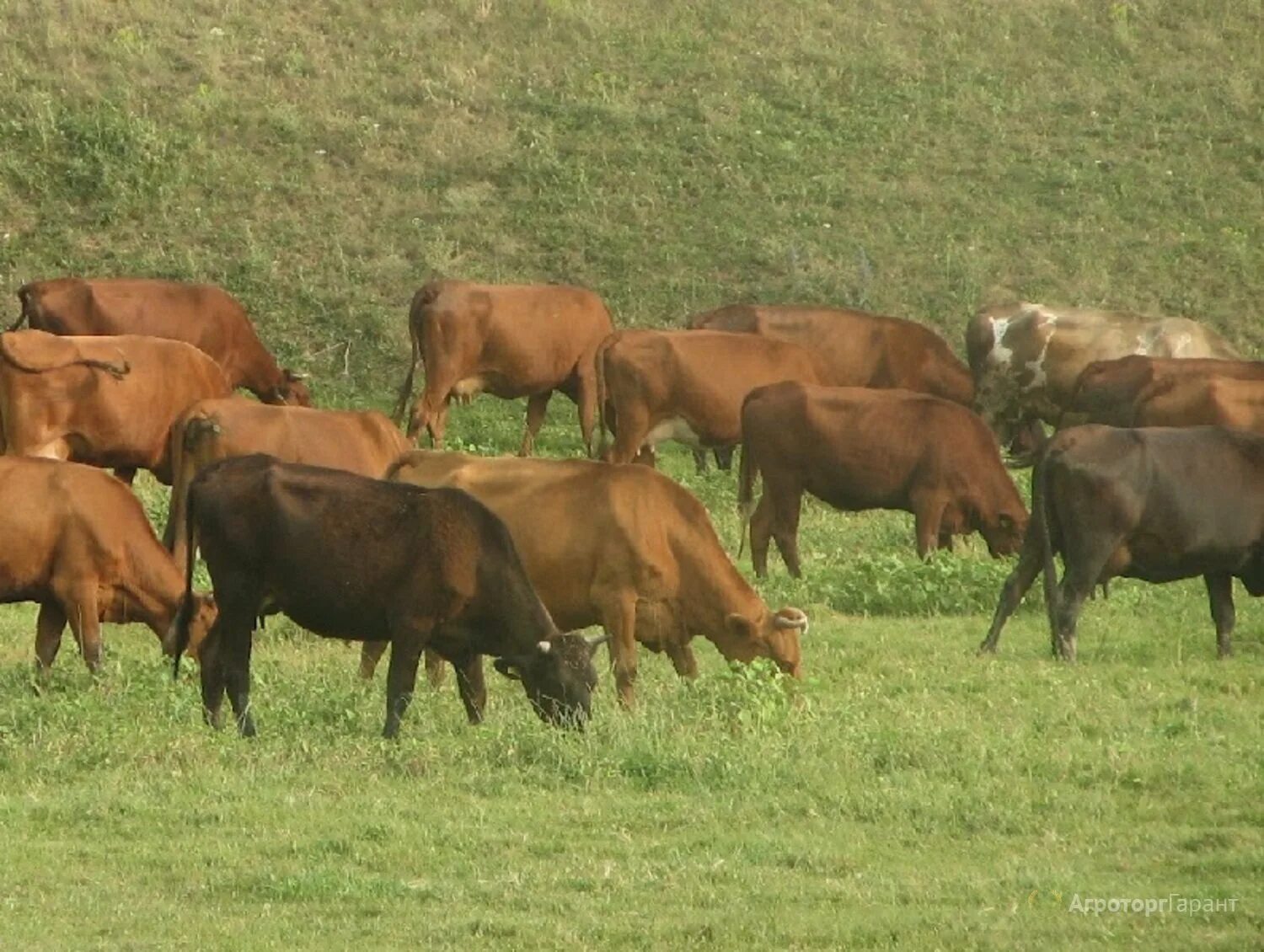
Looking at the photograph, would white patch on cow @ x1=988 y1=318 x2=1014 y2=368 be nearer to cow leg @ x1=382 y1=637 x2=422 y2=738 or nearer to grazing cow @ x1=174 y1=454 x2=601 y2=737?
grazing cow @ x1=174 y1=454 x2=601 y2=737

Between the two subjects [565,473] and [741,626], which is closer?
[741,626]

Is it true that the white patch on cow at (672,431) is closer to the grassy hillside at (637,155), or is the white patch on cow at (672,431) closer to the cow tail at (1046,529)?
the grassy hillside at (637,155)

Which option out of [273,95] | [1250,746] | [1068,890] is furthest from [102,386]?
[273,95]

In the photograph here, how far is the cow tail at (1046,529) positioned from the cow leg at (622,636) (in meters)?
2.72

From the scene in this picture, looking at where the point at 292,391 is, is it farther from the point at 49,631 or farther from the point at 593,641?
the point at 593,641

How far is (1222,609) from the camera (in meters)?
15.8

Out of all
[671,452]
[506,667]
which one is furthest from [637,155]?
[506,667]

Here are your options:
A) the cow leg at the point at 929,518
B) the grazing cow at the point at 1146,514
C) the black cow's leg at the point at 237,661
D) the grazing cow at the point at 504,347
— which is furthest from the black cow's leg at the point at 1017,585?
the grazing cow at the point at 504,347

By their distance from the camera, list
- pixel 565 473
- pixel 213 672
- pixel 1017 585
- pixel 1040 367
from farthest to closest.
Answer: pixel 1040 367
pixel 1017 585
pixel 565 473
pixel 213 672

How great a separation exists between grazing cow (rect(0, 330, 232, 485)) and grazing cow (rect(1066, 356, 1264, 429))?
6.89 metres

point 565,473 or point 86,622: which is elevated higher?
point 565,473

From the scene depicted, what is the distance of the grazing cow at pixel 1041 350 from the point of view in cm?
2559

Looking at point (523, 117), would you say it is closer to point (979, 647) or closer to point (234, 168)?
point (234, 168)

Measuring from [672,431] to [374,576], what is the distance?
32.8ft
